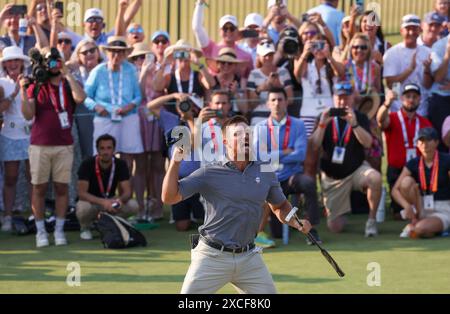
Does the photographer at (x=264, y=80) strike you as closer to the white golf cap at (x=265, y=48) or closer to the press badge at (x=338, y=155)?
the white golf cap at (x=265, y=48)

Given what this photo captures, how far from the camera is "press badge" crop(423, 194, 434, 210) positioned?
12641 millimetres

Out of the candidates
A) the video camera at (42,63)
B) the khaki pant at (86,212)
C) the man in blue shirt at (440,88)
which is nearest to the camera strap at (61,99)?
the video camera at (42,63)

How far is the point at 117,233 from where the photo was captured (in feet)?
39.8

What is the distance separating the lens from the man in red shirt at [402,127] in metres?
13.5

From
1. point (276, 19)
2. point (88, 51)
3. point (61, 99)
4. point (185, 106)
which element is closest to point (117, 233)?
point (61, 99)

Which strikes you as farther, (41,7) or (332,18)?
(332,18)

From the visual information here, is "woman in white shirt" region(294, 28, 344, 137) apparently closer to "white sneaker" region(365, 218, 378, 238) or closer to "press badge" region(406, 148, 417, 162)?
"press badge" region(406, 148, 417, 162)

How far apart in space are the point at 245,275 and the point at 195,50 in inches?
250

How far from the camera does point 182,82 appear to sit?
13609 mm

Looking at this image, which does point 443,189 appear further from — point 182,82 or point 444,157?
point 182,82

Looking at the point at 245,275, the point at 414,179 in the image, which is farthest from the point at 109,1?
the point at 245,275

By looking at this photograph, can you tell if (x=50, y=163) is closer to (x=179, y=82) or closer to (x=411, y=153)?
(x=179, y=82)

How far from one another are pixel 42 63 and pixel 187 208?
95.2 inches

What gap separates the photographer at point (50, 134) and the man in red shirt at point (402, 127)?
12.2 ft
